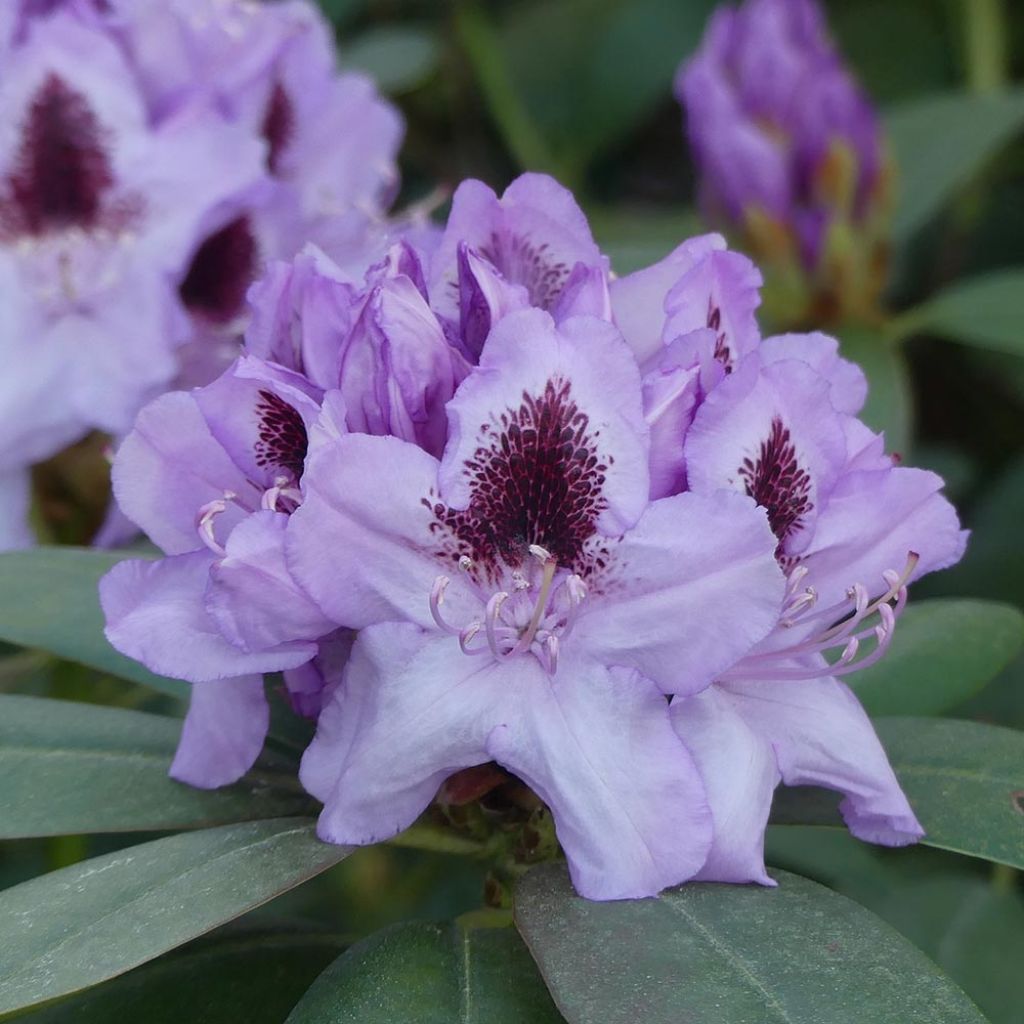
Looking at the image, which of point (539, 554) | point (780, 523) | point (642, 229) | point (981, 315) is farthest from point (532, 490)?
point (642, 229)

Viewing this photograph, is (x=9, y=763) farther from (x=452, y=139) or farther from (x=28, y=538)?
(x=452, y=139)

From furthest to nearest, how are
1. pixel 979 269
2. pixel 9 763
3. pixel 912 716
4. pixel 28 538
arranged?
pixel 979 269 → pixel 28 538 → pixel 912 716 → pixel 9 763

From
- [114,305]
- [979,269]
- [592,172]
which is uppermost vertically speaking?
[592,172]

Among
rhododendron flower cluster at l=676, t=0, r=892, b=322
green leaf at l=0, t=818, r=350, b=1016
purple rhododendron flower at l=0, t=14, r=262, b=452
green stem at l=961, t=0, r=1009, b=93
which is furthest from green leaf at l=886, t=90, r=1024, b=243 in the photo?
green leaf at l=0, t=818, r=350, b=1016

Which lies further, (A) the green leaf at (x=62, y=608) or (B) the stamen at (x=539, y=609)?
(A) the green leaf at (x=62, y=608)

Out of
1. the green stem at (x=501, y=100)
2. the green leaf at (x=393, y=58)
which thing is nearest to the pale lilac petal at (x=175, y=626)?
the green leaf at (x=393, y=58)

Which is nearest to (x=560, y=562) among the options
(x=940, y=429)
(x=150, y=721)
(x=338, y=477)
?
(x=338, y=477)

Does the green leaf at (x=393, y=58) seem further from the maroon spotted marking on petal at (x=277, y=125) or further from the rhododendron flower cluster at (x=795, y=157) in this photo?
the maroon spotted marking on petal at (x=277, y=125)

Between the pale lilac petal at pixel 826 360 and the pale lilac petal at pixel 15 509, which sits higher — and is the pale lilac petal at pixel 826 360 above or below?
above
